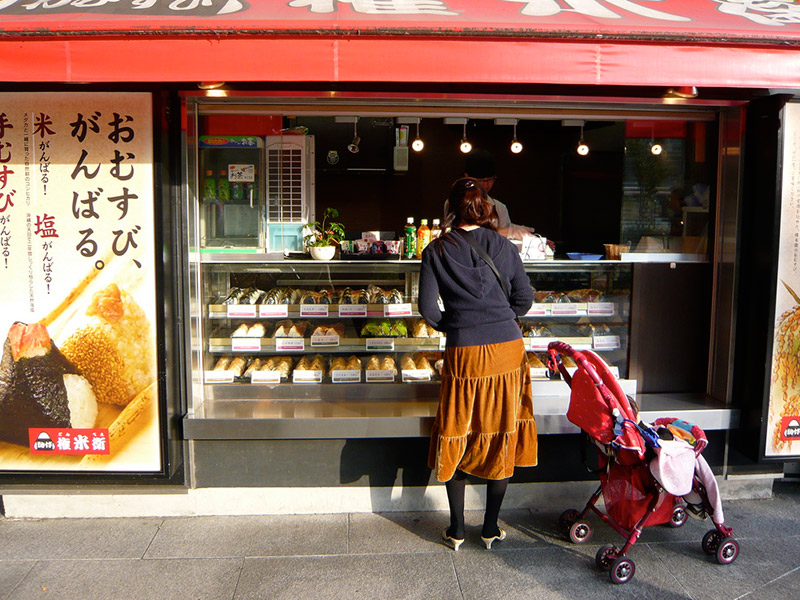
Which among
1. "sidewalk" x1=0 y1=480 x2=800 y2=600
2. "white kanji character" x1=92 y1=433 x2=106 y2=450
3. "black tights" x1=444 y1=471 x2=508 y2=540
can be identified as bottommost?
"sidewalk" x1=0 y1=480 x2=800 y2=600

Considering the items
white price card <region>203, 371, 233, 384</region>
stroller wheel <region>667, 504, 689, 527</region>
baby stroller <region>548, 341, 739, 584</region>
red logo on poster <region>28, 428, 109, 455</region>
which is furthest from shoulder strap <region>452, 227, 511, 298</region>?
red logo on poster <region>28, 428, 109, 455</region>

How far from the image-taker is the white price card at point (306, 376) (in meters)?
4.51

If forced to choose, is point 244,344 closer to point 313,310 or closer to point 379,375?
point 313,310

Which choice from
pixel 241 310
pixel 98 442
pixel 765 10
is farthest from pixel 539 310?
pixel 98 442

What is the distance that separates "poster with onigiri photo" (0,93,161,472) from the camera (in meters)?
3.76

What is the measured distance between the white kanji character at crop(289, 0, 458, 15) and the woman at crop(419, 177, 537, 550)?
0.98 meters

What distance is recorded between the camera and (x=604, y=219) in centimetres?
785

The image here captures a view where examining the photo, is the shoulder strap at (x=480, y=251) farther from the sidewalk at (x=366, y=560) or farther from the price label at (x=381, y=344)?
the sidewalk at (x=366, y=560)

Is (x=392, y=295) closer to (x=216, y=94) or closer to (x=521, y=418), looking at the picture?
(x=521, y=418)

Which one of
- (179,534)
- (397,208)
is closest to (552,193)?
(397,208)

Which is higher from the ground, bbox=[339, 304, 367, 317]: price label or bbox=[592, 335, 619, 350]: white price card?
bbox=[339, 304, 367, 317]: price label

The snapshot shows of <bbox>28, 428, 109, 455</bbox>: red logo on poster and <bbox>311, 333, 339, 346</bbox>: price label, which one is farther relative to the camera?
<bbox>311, 333, 339, 346</bbox>: price label

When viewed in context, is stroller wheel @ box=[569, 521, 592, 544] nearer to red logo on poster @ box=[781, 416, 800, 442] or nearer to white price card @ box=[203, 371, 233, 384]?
red logo on poster @ box=[781, 416, 800, 442]

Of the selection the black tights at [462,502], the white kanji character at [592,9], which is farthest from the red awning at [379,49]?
the black tights at [462,502]
